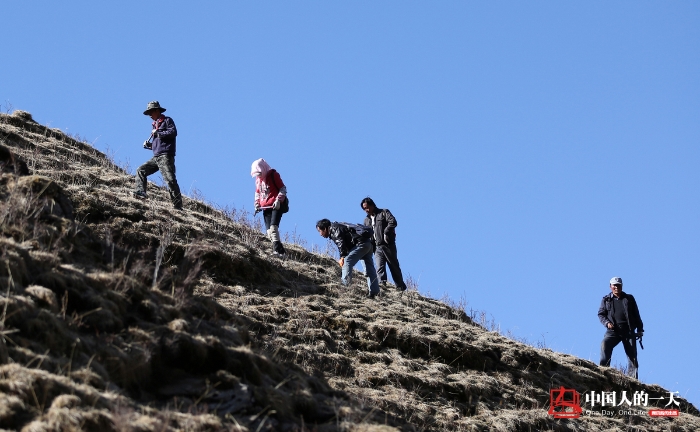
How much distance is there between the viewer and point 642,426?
12.7 meters

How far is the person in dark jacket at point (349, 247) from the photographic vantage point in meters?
14.7

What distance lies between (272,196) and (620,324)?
645 cm

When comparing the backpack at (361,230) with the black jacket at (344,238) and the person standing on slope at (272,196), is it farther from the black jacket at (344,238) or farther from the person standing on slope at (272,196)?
the person standing on slope at (272,196)

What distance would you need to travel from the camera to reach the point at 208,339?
318 inches

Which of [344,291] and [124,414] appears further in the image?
[344,291]

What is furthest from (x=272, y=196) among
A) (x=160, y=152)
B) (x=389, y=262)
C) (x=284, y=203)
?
(x=389, y=262)

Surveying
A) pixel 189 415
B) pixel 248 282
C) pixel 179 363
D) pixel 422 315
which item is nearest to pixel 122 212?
pixel 248 282

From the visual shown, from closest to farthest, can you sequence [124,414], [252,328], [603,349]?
1. [124,414]
2. [252,328]
3. [603,349]

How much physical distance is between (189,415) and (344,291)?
7.54m

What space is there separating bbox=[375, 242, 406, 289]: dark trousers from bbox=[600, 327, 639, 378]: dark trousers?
3.75 m

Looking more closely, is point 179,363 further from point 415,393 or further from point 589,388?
point 589,388

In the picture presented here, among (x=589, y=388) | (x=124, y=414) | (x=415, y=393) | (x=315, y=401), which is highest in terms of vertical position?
(x=589, y=388)

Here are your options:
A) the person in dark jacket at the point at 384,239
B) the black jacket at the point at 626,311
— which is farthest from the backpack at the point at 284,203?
the black jacket at the point at 626,311

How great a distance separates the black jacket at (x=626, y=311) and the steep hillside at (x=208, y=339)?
1179 mm
